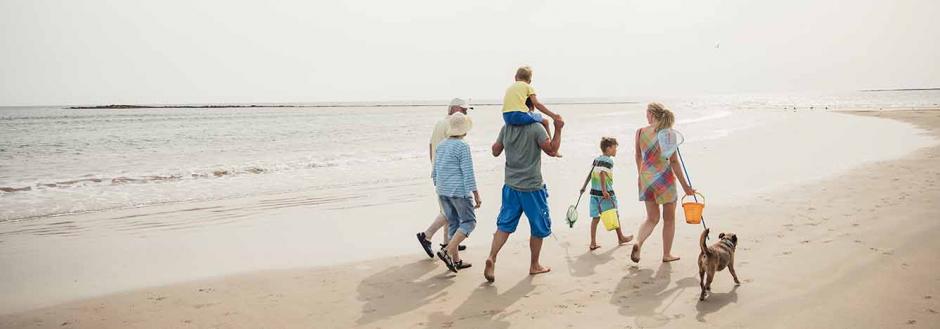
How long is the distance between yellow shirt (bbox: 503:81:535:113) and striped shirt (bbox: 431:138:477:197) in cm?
68

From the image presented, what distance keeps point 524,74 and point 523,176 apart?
0.94 meters

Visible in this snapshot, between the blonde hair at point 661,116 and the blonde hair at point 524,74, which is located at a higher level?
the blonde hair at point 524,74

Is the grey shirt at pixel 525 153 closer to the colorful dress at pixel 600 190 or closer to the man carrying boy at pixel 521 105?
the man carrying boy at pixel 521 105

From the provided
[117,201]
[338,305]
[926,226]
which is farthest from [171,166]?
[926,226]

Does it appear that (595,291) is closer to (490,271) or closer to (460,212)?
(490,271)

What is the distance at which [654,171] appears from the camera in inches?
204

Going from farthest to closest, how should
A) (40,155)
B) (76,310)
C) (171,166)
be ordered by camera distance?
(40,155), (171,166), (76,310)

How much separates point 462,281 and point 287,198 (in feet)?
19.6

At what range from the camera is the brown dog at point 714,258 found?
4.21 metres

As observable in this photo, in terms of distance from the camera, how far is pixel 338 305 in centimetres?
454

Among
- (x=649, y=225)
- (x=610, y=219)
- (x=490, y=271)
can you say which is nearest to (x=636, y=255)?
(x=649, y=225)

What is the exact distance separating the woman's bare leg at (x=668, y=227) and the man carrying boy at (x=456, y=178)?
6.13 ft

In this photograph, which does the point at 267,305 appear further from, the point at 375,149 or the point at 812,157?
the point at 375,149

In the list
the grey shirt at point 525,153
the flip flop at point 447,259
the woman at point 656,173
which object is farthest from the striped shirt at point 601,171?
the flip flop at point 447,259
